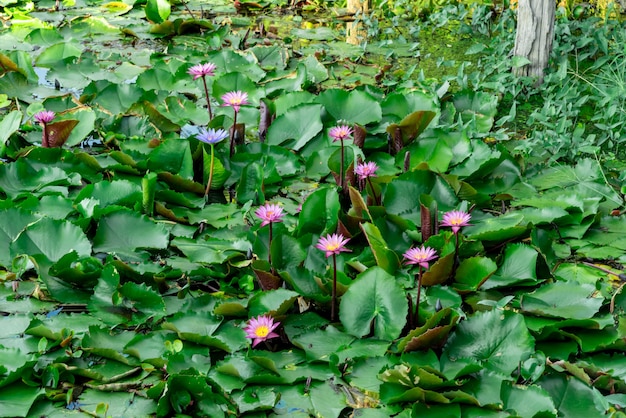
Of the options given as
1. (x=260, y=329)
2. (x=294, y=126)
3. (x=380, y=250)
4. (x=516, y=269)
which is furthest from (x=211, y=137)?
(x=516, y=269)

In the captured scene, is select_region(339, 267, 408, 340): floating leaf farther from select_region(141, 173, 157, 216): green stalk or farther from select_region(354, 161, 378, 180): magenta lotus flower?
select_region(141, 173, 157, 216): green stalk

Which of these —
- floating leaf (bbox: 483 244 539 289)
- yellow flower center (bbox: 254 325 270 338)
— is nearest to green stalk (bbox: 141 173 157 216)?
yellow flower center (bbox: 254 325 270 338)

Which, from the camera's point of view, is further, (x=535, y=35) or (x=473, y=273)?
(x=535, y=35)

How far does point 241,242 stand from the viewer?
9.02ft

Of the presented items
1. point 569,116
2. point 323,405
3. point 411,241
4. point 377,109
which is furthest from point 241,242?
point 569,116

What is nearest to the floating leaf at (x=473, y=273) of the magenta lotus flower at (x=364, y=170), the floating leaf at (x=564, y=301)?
the floating leaf at (x=564, y=301)

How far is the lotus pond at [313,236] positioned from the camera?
221 cm

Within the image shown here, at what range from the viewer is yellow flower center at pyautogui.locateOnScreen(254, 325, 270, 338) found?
225cm

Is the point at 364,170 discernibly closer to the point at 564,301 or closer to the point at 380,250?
the point at 380,250

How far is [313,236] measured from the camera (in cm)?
277

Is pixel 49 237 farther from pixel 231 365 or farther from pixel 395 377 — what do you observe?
pixel 395 377

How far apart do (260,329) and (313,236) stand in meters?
0.57

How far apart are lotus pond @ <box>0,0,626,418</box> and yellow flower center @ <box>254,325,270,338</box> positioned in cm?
1

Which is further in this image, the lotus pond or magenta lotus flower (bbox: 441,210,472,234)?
magenta lotus flower (bbox: 441,210,472,234)
